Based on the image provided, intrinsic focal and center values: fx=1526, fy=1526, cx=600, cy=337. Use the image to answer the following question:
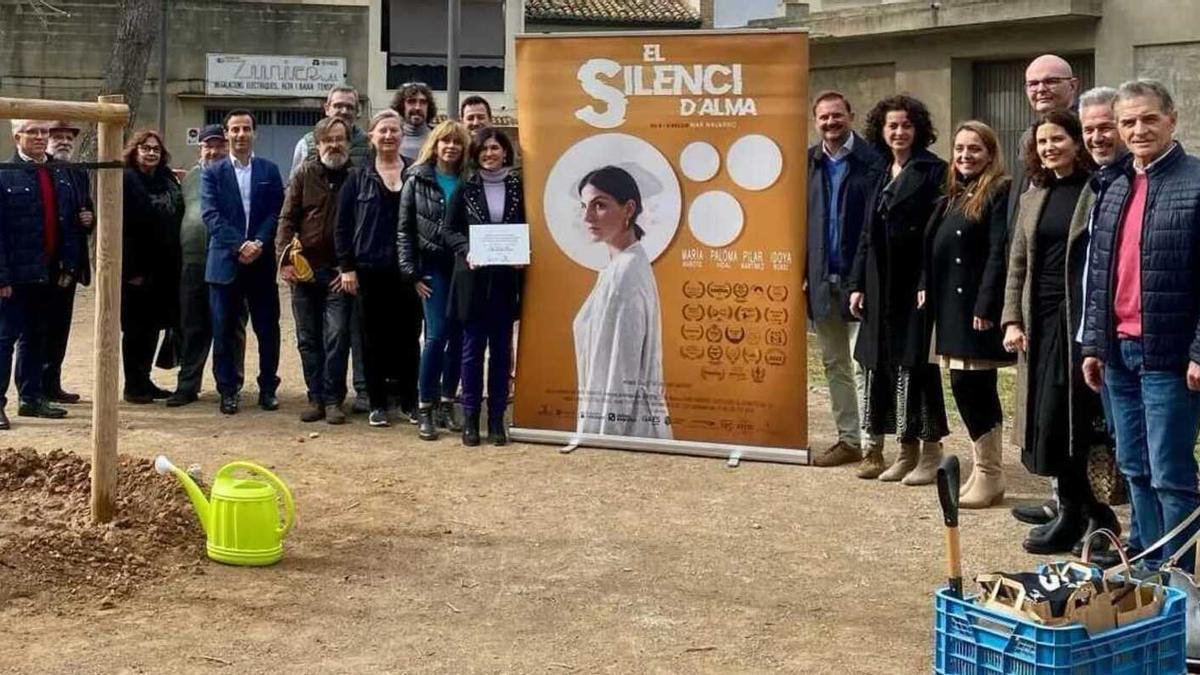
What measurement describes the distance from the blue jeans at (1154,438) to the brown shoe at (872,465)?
257cm

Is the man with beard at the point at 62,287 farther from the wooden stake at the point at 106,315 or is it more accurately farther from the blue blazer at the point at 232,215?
the wooden stake at the point at 106,315

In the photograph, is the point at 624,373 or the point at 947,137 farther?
the point at 947,137

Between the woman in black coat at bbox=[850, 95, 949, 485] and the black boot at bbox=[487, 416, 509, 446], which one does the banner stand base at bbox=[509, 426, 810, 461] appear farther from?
the woman in black coat at bbox=[850, 95, 949, 485]

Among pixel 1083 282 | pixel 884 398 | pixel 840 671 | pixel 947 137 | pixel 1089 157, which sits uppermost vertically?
pixel 947 137

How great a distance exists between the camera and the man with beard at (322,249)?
10.1 meters

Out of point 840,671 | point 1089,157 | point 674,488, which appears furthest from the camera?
point 674,488

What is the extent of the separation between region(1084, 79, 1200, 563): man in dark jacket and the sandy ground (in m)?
1.04

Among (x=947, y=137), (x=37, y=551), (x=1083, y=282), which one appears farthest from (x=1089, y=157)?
(x=947, y=137)

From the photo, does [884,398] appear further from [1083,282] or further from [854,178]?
[1083,282]

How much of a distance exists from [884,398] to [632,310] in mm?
1608

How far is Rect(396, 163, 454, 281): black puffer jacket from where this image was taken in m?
9.49

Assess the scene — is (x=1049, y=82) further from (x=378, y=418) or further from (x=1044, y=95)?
(x=378, y=418)

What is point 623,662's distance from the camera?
5426mm

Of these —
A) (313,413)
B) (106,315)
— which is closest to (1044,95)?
(106,315)
